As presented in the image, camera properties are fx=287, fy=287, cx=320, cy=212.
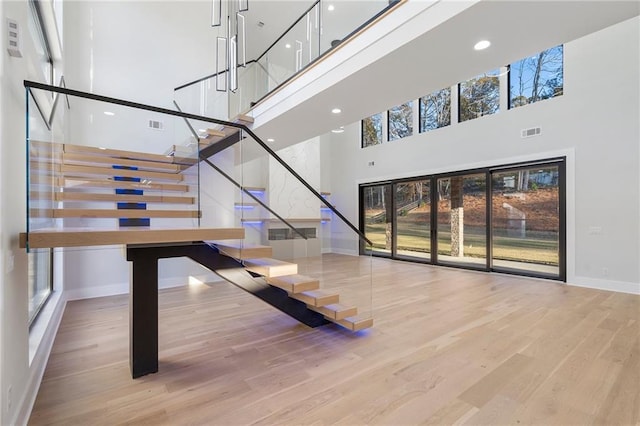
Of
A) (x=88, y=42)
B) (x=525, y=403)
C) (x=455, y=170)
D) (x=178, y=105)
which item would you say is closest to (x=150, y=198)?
(x=178, y=105)

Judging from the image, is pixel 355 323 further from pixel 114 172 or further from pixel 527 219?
pixel 527 219

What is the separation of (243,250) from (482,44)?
10.1 ft

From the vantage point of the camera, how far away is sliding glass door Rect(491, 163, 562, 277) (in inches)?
229

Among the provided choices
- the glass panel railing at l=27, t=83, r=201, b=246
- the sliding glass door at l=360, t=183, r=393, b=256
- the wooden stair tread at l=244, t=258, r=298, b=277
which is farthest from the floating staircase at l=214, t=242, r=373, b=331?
the sliding glass door at l=360, t=183, r=393, b=256

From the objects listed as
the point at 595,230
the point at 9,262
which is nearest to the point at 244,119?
the point at 9,262

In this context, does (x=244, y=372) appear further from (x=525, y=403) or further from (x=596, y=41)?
(x=596, y=41)

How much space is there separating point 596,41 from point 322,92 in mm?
5416

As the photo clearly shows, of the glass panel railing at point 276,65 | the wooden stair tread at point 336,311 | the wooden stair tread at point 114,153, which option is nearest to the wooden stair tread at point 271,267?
the wooden stair tread at point 336,311

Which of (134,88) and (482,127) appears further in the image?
(482,127)

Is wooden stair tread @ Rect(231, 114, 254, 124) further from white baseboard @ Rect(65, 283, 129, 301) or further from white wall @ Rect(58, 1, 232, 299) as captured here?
white baseboard @ Rect(65, 283, 129, 301)

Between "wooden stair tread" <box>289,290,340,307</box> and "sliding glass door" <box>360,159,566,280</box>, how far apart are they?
1.52 m

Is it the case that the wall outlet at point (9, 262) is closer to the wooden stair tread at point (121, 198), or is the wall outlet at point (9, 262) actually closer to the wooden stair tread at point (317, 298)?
the wooden stair tread at point (121, 198)

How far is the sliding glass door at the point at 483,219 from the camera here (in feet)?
19.3

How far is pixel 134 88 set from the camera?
5.61 m
